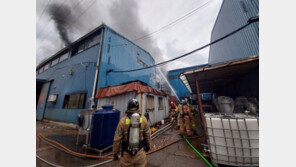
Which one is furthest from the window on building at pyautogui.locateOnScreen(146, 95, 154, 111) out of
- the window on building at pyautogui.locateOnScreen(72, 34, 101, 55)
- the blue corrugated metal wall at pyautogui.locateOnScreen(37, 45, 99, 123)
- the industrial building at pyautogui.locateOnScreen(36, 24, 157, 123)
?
the window on building at pyautogui.locateOnScreen(72, 34, 101, 55)

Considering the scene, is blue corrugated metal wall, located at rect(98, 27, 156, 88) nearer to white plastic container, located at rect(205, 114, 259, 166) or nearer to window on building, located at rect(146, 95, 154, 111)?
window on building, located at rect(146, 95, 154, 111)

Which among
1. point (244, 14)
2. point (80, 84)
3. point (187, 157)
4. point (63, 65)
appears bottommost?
point (187, 157)

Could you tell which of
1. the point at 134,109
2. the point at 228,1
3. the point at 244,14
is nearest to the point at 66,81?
the point at 134,109

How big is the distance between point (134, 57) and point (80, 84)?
7.36 m

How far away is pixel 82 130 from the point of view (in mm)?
4773

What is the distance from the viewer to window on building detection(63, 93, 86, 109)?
8789mm

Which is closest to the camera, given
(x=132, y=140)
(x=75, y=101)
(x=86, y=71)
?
(x=132, y=140)

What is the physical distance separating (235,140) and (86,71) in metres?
11.7

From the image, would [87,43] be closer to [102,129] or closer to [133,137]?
[102,129]

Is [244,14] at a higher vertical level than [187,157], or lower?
higher

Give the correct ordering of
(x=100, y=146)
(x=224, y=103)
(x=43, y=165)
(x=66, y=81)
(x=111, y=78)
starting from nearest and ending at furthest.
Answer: (x=43, y=165)
(x=100, y=146)
(x=224, y=103)
(x=111, y=78)
(x=66, y=81)

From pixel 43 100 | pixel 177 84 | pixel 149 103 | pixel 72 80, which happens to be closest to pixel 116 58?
pixel 72 80

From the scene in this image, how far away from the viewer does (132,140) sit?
197 cm

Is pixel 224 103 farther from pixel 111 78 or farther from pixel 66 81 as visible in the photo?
pixel 66 81
